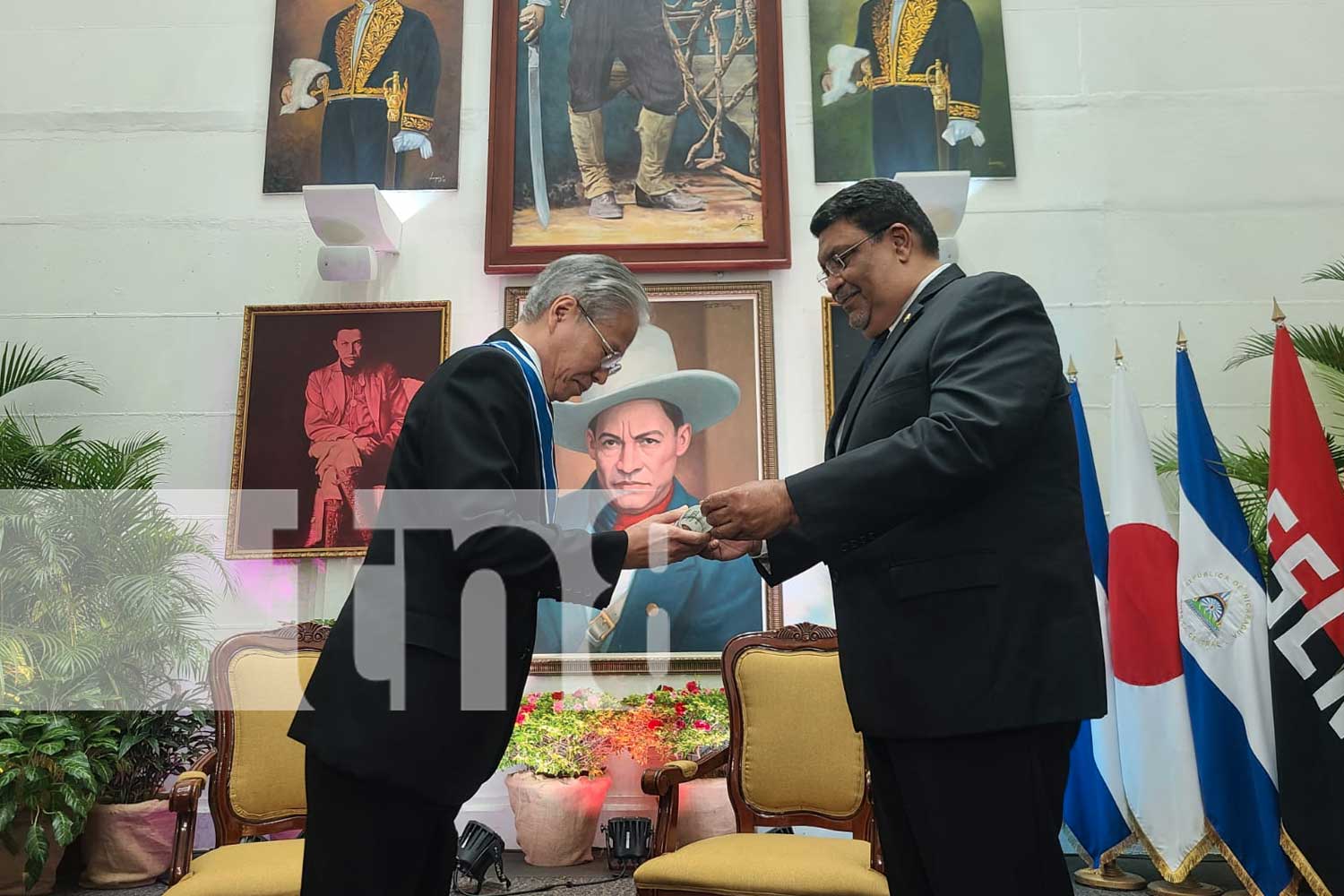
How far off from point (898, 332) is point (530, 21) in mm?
4157

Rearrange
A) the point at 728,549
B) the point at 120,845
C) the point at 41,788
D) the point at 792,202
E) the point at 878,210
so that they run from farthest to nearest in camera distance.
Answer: the point at 792,202
the point at 120,845
the point at 41,788
the point at 728,549
the point at 878,210

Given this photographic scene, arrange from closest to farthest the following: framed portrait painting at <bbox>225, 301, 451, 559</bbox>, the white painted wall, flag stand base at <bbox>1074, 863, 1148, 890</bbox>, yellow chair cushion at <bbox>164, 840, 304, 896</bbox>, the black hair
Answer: the black hair → yellow chair cushion at <bbox>164, 840, 304, 896</bbox> → flag stand base at <bbox>1074, 863, 1148, 890</bbox> → framed portrait painting at <bbox>225, 301, 451, 559</bbox> → the white painted wall

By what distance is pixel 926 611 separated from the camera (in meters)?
1.75

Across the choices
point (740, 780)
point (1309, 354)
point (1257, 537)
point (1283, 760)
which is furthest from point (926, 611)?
point (1309, 354)

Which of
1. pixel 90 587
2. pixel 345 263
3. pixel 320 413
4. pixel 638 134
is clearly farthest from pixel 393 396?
pixel 638 134

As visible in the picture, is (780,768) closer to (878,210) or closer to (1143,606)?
(1143,606)

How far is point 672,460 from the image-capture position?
496cm

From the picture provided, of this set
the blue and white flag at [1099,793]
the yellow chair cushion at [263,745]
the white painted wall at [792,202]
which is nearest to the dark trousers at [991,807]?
the yellow chair cushion at [263,745]

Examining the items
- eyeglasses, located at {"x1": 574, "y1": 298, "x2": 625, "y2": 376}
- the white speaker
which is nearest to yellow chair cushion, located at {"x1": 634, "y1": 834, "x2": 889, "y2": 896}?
eyeglasses, located at {"x1": 574, "y1": 298, "x2": 625, "y2": 376}

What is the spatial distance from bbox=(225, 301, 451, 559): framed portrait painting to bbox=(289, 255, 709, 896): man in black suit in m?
3.21

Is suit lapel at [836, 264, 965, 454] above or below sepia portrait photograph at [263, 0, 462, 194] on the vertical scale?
below

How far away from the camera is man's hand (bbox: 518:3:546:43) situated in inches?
216

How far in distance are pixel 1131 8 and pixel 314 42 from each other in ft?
14.3

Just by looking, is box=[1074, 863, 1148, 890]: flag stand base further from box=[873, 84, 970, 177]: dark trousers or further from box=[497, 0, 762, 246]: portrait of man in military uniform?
box=[873, 84, 970, 177]: dark trousers
